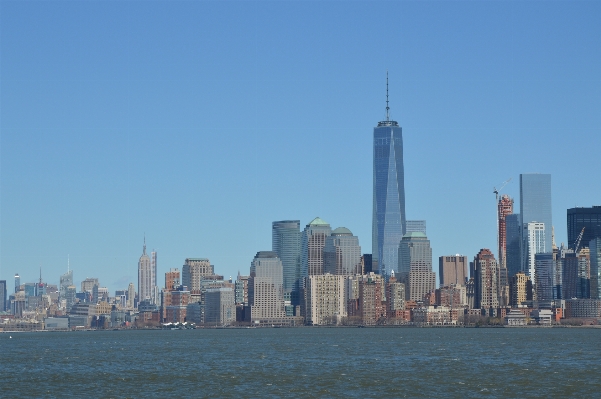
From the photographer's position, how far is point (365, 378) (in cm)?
10525

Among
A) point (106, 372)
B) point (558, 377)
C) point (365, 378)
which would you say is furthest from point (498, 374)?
point (106, 372)

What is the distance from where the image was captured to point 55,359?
153 meters

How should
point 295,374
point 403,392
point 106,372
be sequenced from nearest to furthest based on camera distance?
1. point 403,392
2. point 295,374
3. point 106,372

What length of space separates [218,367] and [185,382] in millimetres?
21623

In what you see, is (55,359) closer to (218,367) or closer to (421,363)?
(218,367)

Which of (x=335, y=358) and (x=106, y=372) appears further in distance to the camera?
(x=335, y=358)

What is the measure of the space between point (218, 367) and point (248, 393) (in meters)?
32.8

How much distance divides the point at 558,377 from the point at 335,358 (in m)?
40.0

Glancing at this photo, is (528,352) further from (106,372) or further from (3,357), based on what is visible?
(3,357)

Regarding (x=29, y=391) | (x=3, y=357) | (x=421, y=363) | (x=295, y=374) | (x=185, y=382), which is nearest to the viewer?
→ (x=29, y=391)

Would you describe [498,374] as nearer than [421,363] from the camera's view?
Yes

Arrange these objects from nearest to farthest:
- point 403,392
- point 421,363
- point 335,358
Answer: point 403,392 < point 421,363 < point 335,358

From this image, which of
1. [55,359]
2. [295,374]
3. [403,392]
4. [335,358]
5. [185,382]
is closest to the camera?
[403,392]

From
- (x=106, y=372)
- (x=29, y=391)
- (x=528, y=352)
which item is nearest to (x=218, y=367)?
(x=106, y=372)
